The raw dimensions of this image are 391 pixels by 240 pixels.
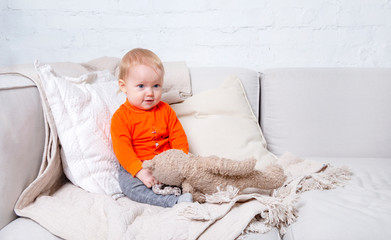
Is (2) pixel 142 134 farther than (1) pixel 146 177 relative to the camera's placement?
Yes

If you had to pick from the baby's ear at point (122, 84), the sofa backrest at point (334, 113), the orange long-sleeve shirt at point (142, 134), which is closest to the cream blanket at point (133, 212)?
the orange long-sleeve shirt at point (142, 134)

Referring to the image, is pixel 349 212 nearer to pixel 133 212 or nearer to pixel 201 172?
pixel 201 172

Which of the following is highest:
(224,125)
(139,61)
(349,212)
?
(139,61)

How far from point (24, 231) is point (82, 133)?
0.34m

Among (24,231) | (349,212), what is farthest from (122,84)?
(349,212)

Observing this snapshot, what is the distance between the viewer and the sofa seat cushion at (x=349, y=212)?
31.7 inches

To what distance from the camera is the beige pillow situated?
4.16 ft

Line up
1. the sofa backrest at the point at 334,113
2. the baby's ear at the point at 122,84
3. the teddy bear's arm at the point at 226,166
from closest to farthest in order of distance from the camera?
the teddy bear's arm at the point at 226,166, the baby's ear at the point at 122,84, the sofa backrest at the point at 334,113

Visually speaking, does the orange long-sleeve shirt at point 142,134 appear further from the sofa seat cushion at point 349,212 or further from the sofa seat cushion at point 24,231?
the sofa seat cushion at point 349,212

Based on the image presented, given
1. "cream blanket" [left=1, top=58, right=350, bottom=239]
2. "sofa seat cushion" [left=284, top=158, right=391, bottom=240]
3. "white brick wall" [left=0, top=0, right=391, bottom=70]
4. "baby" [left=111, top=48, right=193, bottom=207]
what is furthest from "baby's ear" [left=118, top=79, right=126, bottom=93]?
"sofa seat cushion" [left=284, top=158, right=391, bottom=240]

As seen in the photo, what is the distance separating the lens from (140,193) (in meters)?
1.01

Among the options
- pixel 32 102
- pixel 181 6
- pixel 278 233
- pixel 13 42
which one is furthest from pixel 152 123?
pixel 13 42

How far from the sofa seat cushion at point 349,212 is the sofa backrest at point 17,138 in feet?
2.49

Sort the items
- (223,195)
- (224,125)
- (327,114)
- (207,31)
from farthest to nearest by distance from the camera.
Result: 1. (207,31)
2. (327,114)
3. (224,125)
4. (223,195)
